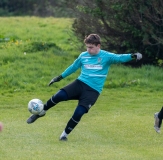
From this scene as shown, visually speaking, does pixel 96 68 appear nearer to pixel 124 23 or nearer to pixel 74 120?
pixel 74 120

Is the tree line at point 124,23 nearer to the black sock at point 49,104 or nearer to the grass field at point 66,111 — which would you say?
the grass field at point 66,111

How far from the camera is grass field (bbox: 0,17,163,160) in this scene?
9.30 m

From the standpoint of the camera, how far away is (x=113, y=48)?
20.6 meters

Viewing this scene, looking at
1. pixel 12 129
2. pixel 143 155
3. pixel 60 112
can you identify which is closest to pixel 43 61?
pixel 60 112

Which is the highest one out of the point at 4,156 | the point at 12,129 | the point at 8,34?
the point at 4,156

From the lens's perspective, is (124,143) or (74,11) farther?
(74,11)

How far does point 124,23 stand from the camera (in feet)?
63.5

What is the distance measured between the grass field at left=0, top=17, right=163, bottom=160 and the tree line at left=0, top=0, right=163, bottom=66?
82 centimetres

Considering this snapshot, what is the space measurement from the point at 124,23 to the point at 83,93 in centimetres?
922

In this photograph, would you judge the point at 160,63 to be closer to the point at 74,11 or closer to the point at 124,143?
the point at 74,11

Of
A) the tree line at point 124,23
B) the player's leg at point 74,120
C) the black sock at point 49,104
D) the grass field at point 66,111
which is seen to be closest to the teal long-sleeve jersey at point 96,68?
the player's leg at point 74,120

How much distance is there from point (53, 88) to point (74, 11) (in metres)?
4.20

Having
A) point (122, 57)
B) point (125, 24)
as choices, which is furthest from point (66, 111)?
point (125, 24)

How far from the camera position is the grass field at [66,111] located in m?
9.30
